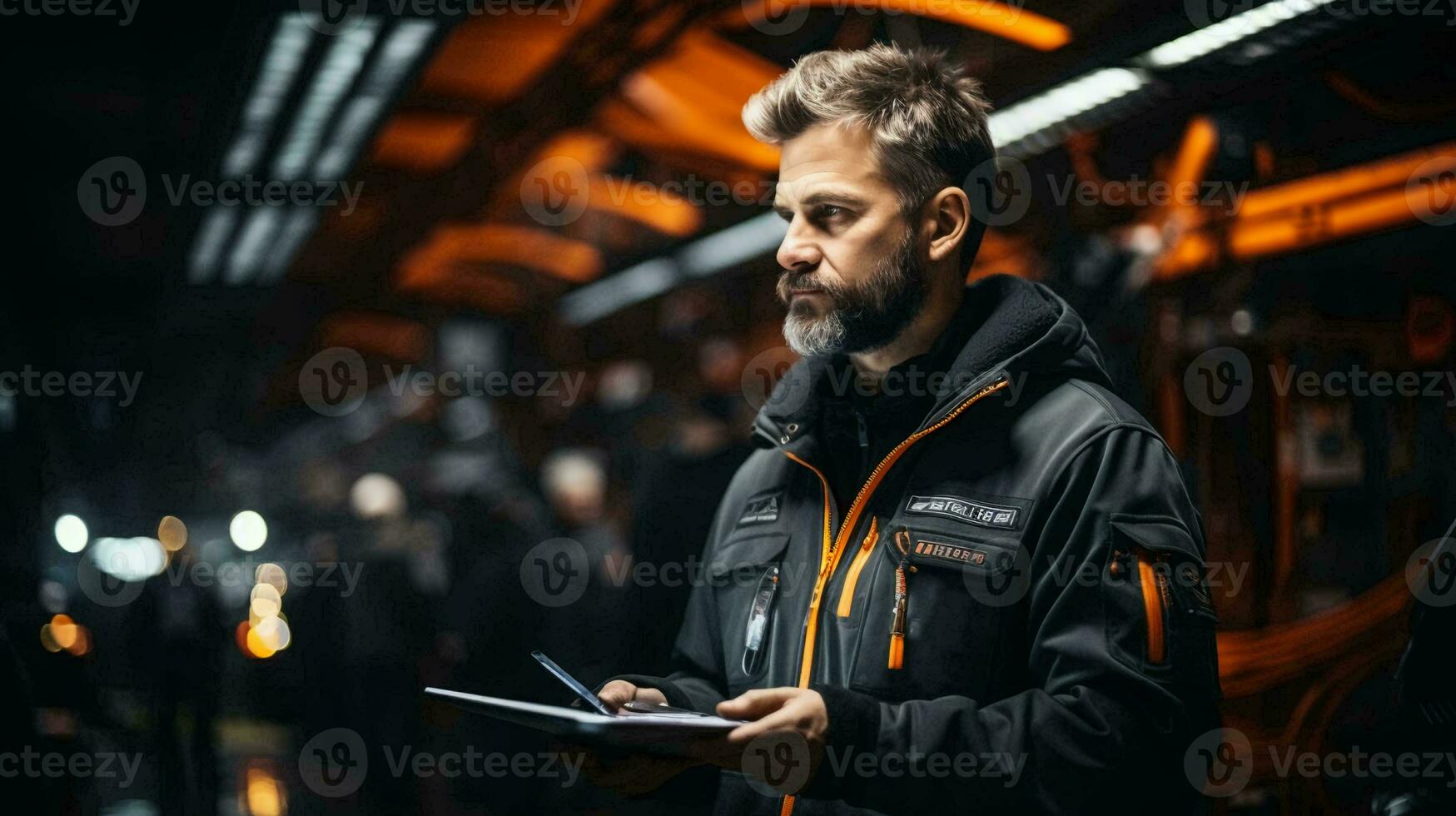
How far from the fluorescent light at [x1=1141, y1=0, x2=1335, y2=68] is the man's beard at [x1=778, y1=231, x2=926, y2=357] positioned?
1.15m

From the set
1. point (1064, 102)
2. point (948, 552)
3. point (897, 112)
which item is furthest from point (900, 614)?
point (1064, 102)

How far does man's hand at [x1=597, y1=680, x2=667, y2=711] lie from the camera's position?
4.94 feet

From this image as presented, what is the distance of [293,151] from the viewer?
310 centimetres

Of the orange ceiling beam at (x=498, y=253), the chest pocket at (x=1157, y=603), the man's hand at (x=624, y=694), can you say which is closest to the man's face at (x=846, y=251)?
the chest pocket at (x=1157, y=603)

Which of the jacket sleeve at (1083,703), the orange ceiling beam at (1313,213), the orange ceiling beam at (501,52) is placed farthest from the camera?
the orange ceiling beam at (501,52)

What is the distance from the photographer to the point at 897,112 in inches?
62.7

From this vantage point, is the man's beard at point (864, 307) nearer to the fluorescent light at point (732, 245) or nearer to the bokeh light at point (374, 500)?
the fluorescent light at point (732, 245)

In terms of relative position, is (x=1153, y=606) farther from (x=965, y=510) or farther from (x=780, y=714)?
(x=780, y=714)

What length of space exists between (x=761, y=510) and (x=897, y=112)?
2.21 feet

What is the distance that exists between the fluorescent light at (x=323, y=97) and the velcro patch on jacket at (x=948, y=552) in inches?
84.9

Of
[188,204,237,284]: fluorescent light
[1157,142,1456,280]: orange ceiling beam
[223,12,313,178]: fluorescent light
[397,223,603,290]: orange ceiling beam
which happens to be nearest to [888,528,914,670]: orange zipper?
[1157,142,1456,280]: orange ceiling beam

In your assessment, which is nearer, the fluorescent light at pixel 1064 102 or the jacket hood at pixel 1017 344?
the jacket hood at pixel 1017 344

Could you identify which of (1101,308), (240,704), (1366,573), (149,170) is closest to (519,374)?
A: (149,170)

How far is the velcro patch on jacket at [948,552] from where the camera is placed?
1.44 m
